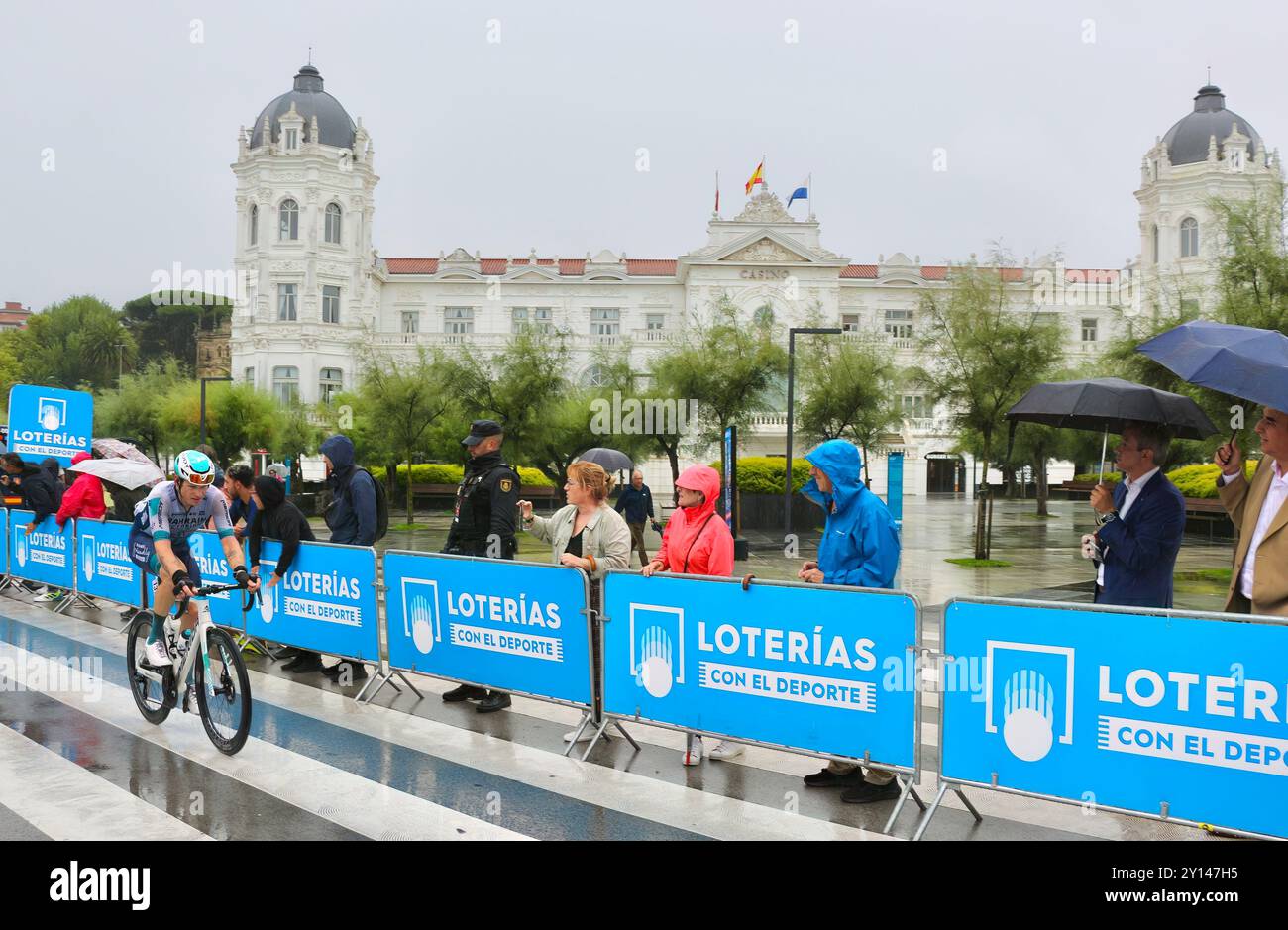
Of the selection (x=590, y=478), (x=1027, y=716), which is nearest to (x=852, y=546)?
(x=1027, y=716)

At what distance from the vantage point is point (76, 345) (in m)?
88.9

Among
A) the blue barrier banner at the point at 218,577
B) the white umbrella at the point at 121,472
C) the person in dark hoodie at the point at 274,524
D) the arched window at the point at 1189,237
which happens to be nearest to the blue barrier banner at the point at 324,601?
the person in dark hoodie at the point at 274,524

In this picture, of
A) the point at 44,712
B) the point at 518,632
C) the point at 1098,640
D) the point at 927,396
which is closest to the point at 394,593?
the point at 518,632

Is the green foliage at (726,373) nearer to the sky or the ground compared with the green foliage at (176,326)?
nearer to the ground

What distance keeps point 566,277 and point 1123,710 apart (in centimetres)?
7032

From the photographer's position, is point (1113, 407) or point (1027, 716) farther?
point (1113, 407)

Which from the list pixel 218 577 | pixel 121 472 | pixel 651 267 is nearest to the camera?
pixel 218 577

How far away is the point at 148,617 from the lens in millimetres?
7602

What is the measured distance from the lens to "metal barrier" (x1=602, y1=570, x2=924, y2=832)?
18.6 feet

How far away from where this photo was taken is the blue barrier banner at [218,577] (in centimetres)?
1060

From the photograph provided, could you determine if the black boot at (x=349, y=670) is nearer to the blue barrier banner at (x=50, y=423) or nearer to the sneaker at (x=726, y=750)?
the sneaker at (x=726, y=750)

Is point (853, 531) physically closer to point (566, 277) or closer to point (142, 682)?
point (142, 682)

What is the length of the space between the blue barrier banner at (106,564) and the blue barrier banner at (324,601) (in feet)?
10.00
